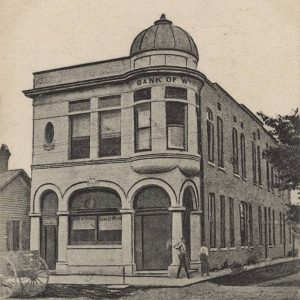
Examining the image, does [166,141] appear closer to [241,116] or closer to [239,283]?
[239,283]

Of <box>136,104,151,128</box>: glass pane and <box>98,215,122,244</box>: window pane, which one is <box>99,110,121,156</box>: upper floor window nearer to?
<box>136,104,151,128</box>: glass pane

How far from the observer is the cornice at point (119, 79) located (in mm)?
18797

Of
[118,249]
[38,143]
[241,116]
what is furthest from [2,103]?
[241,116]

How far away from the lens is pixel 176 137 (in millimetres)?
19062

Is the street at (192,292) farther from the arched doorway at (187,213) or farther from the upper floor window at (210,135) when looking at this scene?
the upper floor window at (210,135)

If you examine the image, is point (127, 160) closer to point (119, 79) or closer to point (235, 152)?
point (119, 79)

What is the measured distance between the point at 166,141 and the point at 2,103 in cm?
545

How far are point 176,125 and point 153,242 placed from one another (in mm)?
3813

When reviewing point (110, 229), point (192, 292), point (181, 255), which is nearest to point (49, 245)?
point (110, 229)

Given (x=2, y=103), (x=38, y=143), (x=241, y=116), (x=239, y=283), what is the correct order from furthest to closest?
(x=241, y=116) < (x=38, y=143) < (x=239, y=283) < (x=2, y=103)

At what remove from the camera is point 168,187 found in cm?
1889

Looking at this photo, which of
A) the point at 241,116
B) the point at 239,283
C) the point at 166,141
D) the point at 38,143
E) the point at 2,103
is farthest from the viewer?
the point at 241,116

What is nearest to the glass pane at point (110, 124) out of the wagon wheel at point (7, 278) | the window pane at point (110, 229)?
the window pane at point (110, 229)

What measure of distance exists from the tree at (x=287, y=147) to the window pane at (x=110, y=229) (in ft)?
17.6
